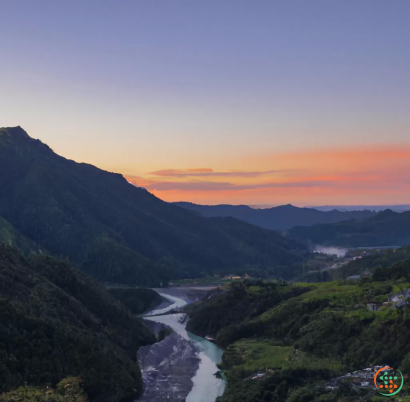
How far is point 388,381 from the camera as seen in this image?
7519 cm

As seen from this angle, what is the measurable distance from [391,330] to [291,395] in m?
27.6

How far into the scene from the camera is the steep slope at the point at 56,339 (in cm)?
8725

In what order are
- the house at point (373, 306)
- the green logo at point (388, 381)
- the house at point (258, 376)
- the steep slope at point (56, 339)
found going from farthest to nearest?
the house at point (373, 306)
the house at point (258, 376)
the steep slope at point (56, 339)
the green logo at point (388, 381)

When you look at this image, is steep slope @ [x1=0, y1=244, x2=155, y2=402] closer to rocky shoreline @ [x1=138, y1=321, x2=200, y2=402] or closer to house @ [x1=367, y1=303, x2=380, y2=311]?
rocky shoreline @ [x1=138, y1=321, x2=200, y2=402]

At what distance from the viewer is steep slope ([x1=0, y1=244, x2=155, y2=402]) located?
87.2 m

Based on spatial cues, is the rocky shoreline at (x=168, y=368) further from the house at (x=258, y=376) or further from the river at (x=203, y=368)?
the house at (x=258, y=376)

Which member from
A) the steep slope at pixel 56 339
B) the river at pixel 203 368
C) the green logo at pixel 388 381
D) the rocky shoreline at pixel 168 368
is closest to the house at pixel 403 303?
the green logo at pixel 388 381

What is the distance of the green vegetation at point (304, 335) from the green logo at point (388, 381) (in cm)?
212

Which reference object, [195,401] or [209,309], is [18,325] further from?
[209,309]

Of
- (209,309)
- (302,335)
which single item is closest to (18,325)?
(302,335)

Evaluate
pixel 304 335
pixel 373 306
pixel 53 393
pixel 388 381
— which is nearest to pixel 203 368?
pixel 304 335

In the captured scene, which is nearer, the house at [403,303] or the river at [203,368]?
the river at [203,368]

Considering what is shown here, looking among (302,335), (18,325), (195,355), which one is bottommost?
(195,355)

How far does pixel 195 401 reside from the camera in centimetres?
9819
